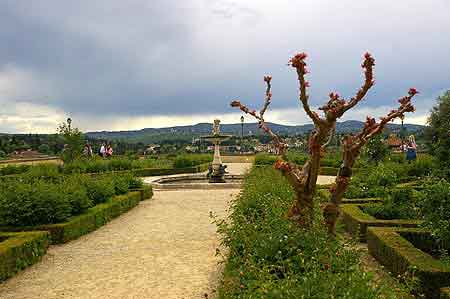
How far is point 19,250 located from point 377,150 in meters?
19.1

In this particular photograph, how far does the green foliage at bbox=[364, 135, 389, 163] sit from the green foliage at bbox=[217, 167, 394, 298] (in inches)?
667

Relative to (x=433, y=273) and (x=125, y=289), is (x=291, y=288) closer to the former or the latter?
(x=433, y=273)

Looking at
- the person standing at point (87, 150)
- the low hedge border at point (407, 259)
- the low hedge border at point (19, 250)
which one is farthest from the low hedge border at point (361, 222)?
the person standing at point (87, 150)

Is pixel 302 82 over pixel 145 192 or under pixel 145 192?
over

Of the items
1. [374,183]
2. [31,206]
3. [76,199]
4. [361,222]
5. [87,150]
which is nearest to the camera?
[361,222]

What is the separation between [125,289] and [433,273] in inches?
148

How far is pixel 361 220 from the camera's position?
27.6 feet

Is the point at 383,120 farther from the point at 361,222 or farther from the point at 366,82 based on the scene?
the point at 361,222

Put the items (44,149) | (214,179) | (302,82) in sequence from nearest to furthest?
(302,82) < (214,179) < (44,149)

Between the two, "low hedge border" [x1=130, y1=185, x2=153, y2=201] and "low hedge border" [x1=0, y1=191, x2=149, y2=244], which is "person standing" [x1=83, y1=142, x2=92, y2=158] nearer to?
"low hedge border" [x1=130, y1=185, x2=153, y2=201]

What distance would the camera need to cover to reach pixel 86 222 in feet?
32.8

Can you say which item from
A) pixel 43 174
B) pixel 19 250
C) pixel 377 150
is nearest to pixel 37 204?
pixel 19 250

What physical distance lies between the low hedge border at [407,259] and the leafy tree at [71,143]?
85.5 ft

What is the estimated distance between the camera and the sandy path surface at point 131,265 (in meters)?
5.95
